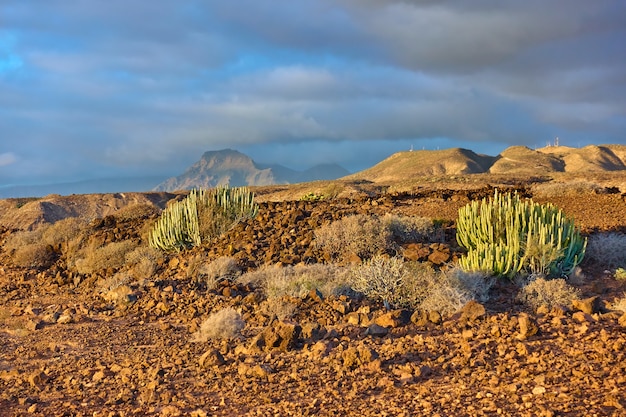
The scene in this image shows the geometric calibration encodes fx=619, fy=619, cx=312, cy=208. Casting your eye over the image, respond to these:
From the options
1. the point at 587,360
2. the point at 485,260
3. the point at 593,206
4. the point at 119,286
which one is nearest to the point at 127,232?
the point at 119,286

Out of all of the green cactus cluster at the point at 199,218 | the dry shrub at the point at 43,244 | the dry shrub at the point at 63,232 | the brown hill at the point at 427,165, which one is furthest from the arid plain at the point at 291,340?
the brown hill at the point at 427,165

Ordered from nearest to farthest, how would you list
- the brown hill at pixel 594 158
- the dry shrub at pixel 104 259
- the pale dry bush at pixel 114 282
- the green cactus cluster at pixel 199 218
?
the pale dry bush at pixel 114 282, the dry shrub at pixel 104 259, the green cactus cluster at pixel 199 218, the brown hill at pixel 594 158

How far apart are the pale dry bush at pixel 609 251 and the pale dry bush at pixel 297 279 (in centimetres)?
465

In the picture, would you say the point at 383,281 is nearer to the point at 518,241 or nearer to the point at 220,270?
the point at 518,241

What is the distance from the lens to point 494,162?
11669cm

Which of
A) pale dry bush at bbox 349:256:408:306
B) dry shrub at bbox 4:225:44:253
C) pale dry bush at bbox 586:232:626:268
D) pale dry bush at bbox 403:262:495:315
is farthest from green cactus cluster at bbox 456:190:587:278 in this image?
dry shrub at bbox 4:225:44:253

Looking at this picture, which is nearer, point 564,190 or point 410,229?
point 410,229

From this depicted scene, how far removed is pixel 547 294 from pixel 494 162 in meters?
113

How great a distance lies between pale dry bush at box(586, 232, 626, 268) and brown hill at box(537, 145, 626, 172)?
9742cm

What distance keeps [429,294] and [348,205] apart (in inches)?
360

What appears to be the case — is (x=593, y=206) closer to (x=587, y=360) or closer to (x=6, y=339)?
(x=587, y=360)

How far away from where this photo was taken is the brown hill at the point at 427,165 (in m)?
104

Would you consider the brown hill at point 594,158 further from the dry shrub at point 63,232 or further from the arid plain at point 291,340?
the arid plain at point 291,340

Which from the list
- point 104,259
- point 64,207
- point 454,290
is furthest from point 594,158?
point 454,290
